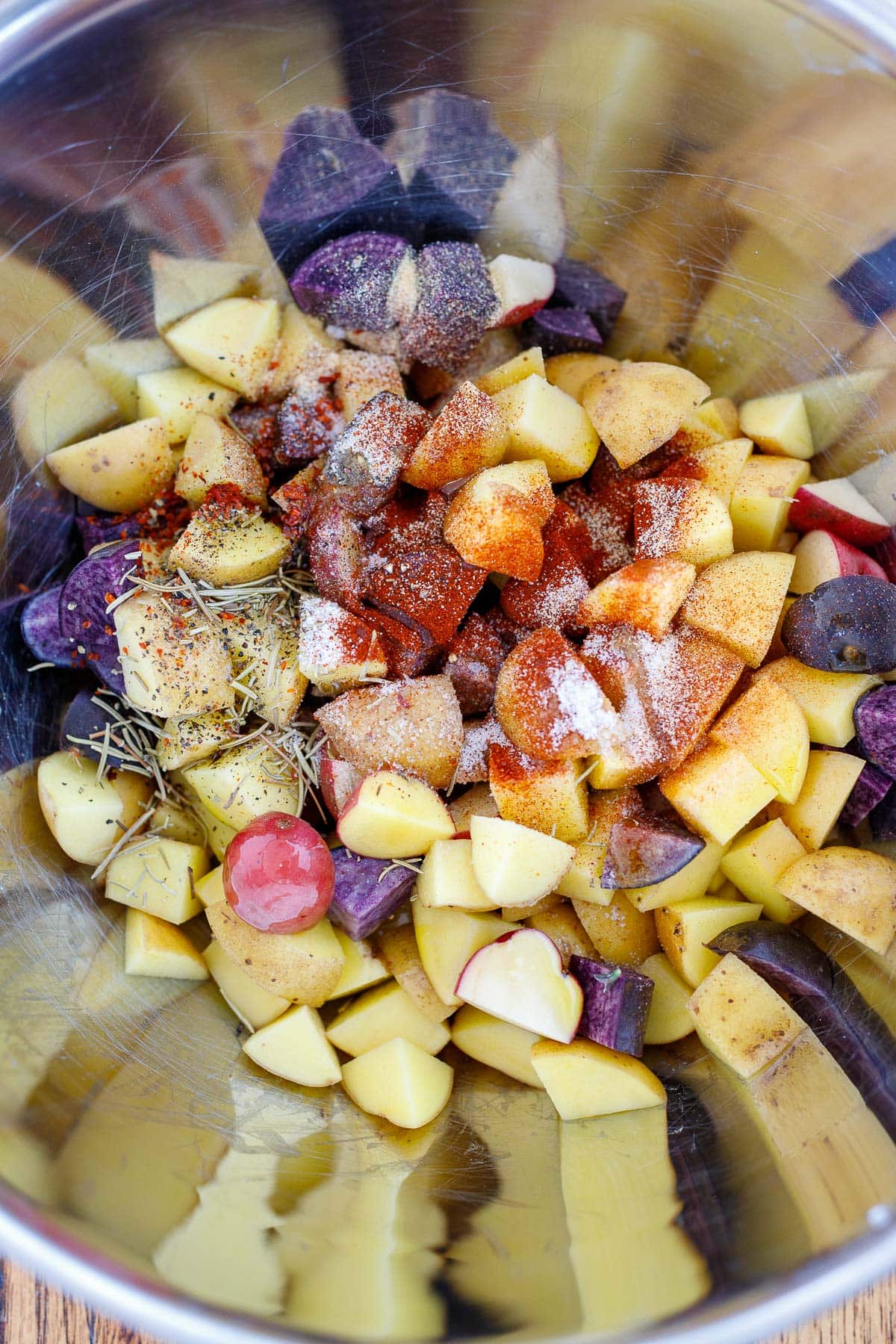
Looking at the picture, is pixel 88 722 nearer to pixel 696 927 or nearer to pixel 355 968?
pixel 355 968

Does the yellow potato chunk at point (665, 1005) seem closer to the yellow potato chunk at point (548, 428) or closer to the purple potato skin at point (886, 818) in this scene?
the purple potato skin at point (886, 818)

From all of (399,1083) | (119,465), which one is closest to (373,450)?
(119,465)

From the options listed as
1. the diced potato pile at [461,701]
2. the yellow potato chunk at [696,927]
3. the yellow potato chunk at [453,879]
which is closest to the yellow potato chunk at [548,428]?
the diced potato pile at [461,701]

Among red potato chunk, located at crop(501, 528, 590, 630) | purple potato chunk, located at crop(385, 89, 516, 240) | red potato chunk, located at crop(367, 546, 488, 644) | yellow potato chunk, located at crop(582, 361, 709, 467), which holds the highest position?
purple potato chunk, located at crop(385, 89, 516, 240)

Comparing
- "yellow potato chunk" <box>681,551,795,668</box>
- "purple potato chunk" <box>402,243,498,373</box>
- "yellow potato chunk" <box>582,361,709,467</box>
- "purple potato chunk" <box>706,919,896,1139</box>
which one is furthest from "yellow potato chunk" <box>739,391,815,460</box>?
"purple potato chunk" <box>706,919,896,1139</box>

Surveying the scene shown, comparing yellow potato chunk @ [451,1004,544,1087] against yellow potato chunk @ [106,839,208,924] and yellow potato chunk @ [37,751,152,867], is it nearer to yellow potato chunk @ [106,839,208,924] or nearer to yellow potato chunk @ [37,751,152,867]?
yellow potato chunk @ [106,839,208,924]

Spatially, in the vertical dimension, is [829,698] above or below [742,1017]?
above
